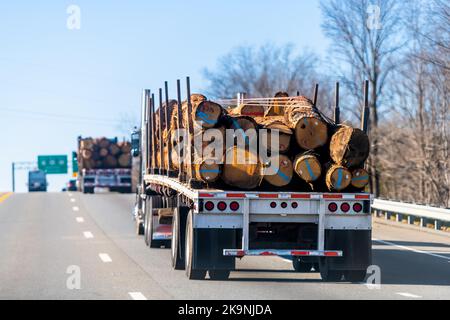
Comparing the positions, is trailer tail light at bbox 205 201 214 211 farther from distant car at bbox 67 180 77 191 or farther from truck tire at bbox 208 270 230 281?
distant car at bbox 67 180 77 191

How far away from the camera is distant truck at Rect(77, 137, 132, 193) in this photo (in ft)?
159

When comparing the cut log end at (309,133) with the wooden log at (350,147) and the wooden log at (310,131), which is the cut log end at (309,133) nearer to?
the wooden log at (310,131)

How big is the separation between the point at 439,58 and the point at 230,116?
24086 millimetres

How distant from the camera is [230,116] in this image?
15.1 m

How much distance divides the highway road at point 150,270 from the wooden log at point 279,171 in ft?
4.94

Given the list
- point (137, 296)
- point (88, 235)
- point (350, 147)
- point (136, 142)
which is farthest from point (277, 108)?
point (136, 142)

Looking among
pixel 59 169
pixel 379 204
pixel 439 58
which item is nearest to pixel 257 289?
pixel 379 204

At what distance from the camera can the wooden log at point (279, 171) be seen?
14.8m

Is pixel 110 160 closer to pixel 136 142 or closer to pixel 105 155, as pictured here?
pixel 105 155

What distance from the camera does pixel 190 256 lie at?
49.6 ft

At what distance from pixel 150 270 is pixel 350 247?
3.52 meters

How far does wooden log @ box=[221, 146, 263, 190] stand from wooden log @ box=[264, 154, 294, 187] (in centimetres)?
13

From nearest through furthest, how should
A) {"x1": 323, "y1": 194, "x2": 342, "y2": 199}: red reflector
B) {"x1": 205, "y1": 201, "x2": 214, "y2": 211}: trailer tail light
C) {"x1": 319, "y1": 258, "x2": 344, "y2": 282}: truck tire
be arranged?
1. {"x1": 205, "y1": 201, "x2": 214, "y2": 211}: trailer tail light
2. {"x1": 323, "y1": 194, "x2": 342, "y2": 199}: red reflector
3. {"x1": 319, "y1": 258, "x2": 344, "y2": 282}: truck tire

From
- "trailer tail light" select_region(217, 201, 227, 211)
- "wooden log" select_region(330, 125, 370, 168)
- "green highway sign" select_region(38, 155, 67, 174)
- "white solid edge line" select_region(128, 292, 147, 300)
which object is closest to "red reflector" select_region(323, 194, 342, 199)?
"wooden log" select_region(330, 125, 370, 168)
